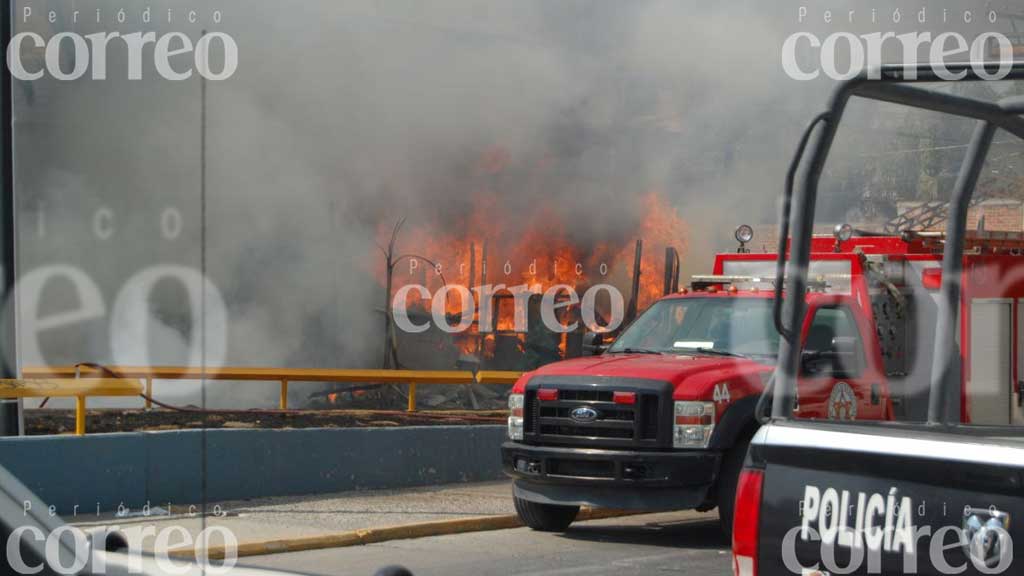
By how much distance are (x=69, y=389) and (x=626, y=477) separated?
395cm

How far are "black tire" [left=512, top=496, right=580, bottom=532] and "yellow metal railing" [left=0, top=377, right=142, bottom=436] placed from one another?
2963 millimetres

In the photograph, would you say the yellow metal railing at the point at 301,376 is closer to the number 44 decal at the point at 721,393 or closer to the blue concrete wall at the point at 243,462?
the blue concrete wall at the point at 243,462

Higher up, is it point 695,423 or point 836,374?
point 836,374

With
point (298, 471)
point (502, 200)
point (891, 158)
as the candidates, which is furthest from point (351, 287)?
point (891, 158)

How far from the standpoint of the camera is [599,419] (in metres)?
9.20

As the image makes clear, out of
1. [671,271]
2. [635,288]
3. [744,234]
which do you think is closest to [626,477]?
[744,234]

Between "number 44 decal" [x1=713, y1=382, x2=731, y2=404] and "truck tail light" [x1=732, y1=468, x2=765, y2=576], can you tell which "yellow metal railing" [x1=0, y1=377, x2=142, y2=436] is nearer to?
"number 44 decal" [x1=713, y1=382, x2=731, y2=404]

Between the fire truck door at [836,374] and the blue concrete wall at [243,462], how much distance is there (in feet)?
12.3

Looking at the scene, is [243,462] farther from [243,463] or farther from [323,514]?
[323,514]

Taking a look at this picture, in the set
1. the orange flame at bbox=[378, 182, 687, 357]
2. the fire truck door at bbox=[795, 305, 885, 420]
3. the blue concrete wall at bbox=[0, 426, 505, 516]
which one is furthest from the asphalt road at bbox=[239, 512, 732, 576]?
the orange flame at bbox=[378, 182, 687, 357]

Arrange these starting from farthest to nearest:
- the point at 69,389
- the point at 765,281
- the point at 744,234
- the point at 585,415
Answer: the point at 744,234 → the point at 765,281 → the point at 69,389 → the point at 585,415

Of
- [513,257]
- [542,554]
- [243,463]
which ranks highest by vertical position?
[513,257]

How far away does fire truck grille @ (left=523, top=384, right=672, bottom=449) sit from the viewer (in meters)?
Answer: 9.02

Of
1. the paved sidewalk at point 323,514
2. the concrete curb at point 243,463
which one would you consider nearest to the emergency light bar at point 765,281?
the paved sidewalk at point 323,514
